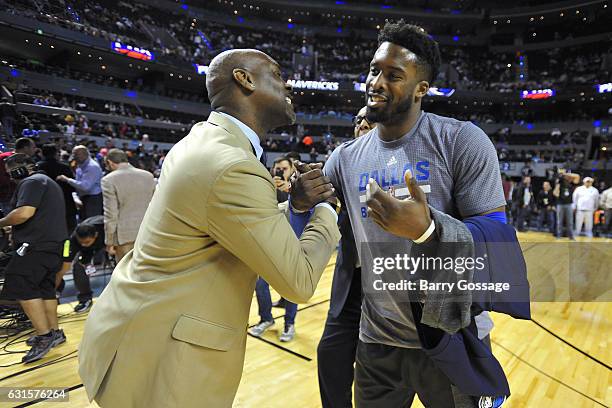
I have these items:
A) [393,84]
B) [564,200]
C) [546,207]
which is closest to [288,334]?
[393,84]

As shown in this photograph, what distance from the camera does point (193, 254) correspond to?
1.05m

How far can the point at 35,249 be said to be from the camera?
322cm

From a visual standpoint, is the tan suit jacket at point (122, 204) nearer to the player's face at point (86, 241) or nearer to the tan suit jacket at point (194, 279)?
the player's face at point (86, 241)

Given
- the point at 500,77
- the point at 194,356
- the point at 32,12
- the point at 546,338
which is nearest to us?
the point at 194,356

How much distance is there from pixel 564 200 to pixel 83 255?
1073 cm

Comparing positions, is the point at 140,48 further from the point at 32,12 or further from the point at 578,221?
the point at 578,221

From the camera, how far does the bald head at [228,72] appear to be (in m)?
1.25

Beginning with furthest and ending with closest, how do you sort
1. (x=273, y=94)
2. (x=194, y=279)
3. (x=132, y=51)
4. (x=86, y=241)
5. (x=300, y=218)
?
(x=132, y=51)
(x=86, y=241)
(x=300, y=218)
(x=273, y=94)
(x=194, y=279)

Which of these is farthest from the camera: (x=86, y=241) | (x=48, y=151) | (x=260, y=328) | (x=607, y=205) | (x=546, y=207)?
(x=546, y=207)

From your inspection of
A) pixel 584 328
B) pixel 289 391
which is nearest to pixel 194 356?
pixel 289 391

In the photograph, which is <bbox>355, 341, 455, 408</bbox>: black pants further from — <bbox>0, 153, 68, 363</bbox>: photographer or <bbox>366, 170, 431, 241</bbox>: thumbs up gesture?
<bbox>0, 153, 68, 363</bbox>: photographer

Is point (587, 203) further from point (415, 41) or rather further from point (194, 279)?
point (194, 279)

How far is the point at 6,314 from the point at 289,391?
3522 millimetres

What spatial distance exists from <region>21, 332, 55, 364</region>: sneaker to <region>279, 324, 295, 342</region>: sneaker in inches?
83.4
